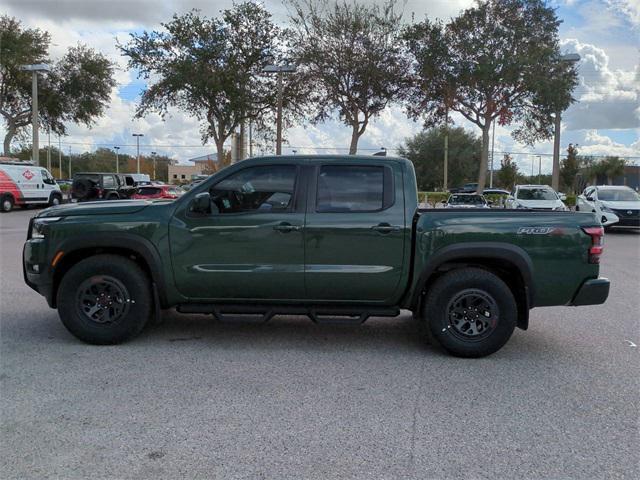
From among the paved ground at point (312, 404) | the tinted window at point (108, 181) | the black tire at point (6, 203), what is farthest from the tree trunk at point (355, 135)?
the paved ground at point (312, 404)

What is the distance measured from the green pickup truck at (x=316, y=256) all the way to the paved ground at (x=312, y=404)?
1.33 feet

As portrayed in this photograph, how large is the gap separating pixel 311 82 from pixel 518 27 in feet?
29.4

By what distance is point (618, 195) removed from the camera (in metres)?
19.1

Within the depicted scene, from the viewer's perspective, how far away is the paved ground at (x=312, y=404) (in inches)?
126

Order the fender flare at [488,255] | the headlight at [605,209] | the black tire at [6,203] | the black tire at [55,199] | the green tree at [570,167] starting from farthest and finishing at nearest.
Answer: the green tree at [570,167] < the black tire at [55,199] < the black tire at [6,203] < the headlight at [605,209] < the fender flare at [488,255]

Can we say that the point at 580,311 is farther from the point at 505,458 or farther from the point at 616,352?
the point at 505,458

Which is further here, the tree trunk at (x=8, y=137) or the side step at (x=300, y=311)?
the tree trunk at (x=8, y=137)

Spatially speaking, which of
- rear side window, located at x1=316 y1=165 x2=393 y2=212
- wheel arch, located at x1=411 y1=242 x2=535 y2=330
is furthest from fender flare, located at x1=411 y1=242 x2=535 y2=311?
rear side window, located at x1=316 y1=165 x2=393 y2=212

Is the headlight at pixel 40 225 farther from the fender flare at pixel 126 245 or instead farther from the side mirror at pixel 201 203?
the side mirror at pixel 201 203

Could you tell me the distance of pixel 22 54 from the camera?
31.3 meters

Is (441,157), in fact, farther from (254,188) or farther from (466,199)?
(254,188)

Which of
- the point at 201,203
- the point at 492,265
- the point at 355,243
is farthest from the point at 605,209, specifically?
the point at 201,203

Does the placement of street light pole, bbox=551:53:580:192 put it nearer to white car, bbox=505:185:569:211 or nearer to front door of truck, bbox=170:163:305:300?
white car, bbox=505:185:569:211

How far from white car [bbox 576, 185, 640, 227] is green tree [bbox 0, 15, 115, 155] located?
29448mm
